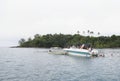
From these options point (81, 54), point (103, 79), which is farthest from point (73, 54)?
point (103, 79)

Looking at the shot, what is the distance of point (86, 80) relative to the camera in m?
36.3

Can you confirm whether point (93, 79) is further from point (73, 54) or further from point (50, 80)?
point (73, 54)

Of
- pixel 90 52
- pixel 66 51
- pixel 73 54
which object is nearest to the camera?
pixel 90 52

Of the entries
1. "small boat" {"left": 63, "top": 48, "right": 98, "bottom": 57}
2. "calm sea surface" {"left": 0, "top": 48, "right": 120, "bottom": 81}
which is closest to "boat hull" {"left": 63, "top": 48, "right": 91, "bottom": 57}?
"small boat" {"left": 63, "top": 48, "right": 98, "bottom": 57}

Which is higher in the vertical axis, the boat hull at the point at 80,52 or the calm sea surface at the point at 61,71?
the boat hull at the point at 80,52

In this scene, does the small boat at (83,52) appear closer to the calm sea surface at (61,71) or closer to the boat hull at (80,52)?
the boat hull at (80,52)

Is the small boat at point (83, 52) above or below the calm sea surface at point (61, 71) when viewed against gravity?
above

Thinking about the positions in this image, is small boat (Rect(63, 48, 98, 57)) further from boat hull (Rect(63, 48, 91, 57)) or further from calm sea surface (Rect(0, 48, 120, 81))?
calm sea surface (Rect(0, 48, 120, 81))

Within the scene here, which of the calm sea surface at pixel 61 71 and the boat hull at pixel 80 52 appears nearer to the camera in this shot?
the calm sea surface at pixel 61 71

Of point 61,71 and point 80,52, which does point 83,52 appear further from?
point 61,71

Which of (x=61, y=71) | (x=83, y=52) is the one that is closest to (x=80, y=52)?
(x=83, y=52)

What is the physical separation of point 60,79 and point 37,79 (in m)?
3.65

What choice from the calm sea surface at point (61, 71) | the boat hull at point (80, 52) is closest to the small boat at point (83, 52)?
the boat hull at point (80, 52)

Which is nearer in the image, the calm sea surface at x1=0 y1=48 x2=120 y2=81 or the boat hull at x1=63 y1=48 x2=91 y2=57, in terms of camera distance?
the calm sea surface at x1=0 y1=48 x2=120 y2=81
